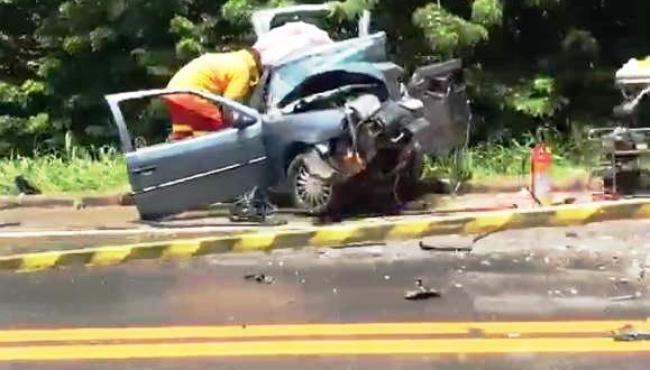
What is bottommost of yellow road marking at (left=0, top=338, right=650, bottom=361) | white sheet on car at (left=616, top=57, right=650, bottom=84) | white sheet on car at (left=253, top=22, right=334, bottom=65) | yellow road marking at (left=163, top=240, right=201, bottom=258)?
yellow road marking at (left=163, top=240, right=201, bottom=258)

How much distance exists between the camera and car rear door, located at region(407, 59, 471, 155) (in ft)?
43.9

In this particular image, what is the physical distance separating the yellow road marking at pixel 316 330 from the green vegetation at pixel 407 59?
693cm

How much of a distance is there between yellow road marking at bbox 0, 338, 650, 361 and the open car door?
16.8 ft

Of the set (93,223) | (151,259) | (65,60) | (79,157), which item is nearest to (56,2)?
(65,60)

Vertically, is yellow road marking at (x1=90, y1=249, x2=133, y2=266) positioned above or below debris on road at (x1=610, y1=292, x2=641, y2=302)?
below

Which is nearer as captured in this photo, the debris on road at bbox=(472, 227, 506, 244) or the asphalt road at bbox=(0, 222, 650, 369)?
the asphalt road at bbox=(0, 222, 650, 369)

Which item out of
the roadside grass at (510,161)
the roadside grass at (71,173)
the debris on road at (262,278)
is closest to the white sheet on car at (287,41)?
Result: the roadside grass at (510,161)

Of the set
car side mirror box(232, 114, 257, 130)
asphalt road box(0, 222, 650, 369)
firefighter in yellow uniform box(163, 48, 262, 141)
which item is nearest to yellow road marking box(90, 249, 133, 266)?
asphalt road box(0, 222, 650, 369)

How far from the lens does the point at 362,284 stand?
9.62 meters

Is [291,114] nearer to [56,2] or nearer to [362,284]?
[362,284]

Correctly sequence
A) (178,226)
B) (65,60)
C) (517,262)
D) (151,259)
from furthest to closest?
1. (65,60)
2. (178,226)
3. (151,259)
4. (517,262)

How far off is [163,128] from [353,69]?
18.4 ft

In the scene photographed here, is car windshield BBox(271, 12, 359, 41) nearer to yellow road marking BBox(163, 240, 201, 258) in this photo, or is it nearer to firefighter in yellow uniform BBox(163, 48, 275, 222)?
firefighter in yellow uniform BBox(163, 48, 275, 222)

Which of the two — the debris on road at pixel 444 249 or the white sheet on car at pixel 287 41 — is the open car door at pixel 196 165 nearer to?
the white sheet on car at pixel 287 41
